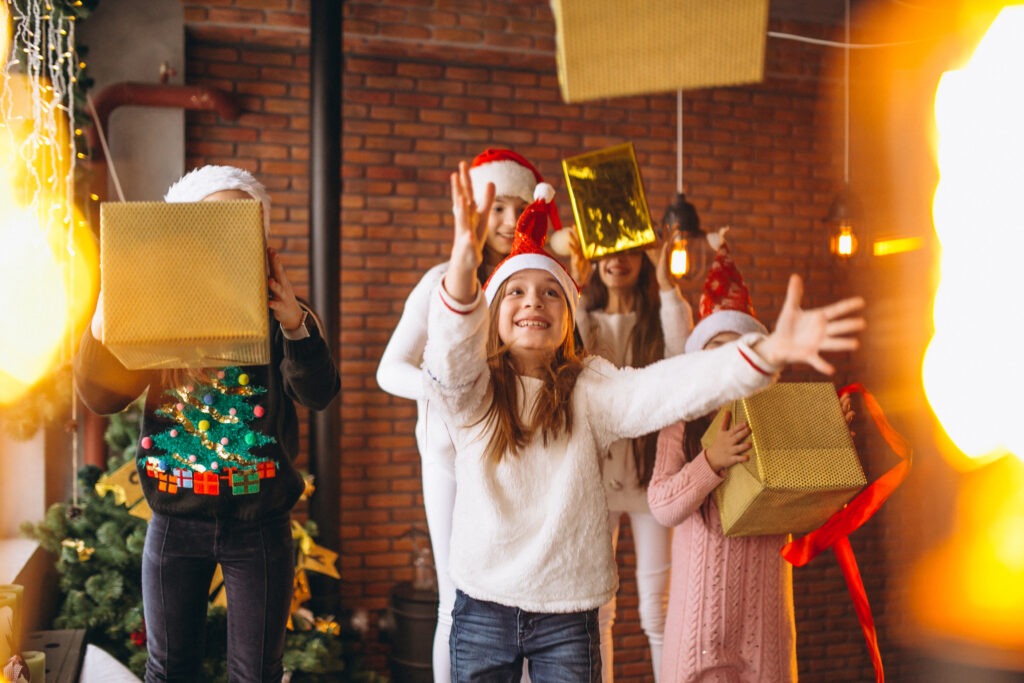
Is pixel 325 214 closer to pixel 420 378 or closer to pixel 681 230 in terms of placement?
pixel 681 230

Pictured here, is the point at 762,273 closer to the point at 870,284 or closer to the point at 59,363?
the point at 870,284

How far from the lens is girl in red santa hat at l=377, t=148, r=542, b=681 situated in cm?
201

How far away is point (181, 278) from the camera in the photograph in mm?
1235

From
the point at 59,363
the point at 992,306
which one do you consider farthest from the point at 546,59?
the point at 992,306

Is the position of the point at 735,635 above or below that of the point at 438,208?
below

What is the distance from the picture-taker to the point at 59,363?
2.55 metres

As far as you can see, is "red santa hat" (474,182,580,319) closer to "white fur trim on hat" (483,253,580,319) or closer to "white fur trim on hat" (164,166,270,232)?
"white fur trim on hat" (483,253,580,319)

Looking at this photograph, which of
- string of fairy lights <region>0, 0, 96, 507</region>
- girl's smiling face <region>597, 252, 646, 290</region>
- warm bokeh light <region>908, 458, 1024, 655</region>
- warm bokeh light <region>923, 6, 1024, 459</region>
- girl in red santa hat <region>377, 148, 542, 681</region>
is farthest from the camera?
girl's smiling face <region>597, 252, 646, 290</region>

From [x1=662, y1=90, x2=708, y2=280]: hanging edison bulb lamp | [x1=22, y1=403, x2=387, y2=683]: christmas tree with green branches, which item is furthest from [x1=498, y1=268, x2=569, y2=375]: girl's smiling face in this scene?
[x1=22, y1=403, x2=387, y2=683]: christmas tree with green branches

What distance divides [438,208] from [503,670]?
8.54ft

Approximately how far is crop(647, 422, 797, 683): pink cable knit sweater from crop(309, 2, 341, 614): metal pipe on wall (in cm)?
181

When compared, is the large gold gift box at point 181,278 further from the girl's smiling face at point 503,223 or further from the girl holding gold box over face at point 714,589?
the girl holding gold box over face at point 714,589

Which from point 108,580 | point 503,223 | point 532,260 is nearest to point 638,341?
point 503,223

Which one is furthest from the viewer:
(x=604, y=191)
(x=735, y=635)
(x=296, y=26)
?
(x=296, y=26)
